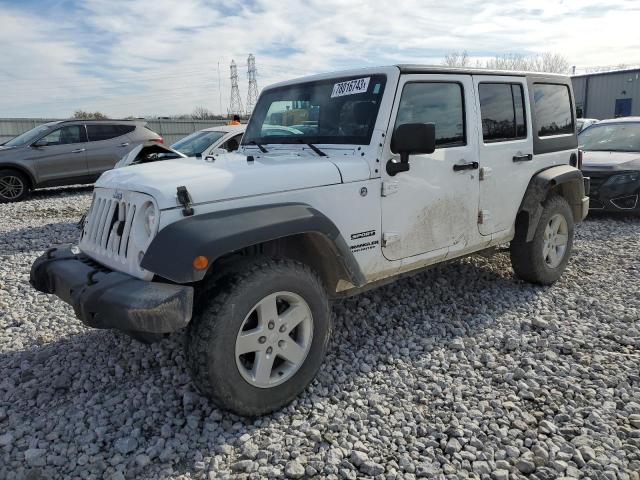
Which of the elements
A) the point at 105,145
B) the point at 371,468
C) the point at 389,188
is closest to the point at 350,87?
the point at 389,188

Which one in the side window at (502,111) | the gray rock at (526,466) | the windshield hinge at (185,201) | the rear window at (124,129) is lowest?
the gray rock at (526,466)

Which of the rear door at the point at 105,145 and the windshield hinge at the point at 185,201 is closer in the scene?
the windshield hinge at the point at 185,201

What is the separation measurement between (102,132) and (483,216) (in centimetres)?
1009

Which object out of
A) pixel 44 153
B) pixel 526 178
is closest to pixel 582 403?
pixel 526 178

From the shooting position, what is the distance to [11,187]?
35.5 feet

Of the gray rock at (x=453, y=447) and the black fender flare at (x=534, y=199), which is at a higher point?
the black fender flare at (x=534, y=199)

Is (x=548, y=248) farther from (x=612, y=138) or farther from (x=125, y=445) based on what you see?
(x=612, y=138)

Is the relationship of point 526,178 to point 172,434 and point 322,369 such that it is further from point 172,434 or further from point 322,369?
point 172,434

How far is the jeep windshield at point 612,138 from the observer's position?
8789mm

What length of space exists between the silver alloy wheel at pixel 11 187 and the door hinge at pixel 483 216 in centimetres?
1019

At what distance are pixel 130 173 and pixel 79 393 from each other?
143cm

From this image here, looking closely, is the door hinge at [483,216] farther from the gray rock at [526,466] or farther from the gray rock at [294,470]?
the gray rock at [294,470]

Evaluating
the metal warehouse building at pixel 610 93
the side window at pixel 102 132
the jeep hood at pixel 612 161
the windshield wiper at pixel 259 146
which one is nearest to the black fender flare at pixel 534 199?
the windshield wiper at pixel 259 146

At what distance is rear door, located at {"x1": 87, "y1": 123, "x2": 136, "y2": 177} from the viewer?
37.6ft
